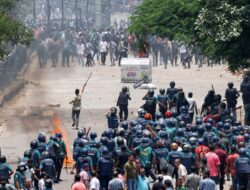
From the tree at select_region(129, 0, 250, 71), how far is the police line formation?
3106 millimetres

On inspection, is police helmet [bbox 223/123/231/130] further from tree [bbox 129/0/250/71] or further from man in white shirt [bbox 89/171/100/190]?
man in white shirt [bbox 89/171/100/190]

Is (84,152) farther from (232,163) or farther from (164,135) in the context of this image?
(232,163)

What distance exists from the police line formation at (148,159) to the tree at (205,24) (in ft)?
10.2

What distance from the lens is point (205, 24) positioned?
119 ft

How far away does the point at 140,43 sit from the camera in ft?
142

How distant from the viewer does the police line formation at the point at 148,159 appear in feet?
91.6

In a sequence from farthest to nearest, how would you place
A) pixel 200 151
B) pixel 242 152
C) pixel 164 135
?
pixel 164 135 → pixel 200 151 → pixel 242 152

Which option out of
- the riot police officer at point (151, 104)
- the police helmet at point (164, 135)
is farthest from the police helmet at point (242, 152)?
the riot police officer at point (151, 104)

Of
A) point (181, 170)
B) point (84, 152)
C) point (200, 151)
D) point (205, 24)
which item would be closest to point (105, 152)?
point (84, 152)

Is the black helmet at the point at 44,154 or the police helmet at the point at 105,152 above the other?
the police helmet at the point at 105,152

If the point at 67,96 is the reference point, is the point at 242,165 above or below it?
above

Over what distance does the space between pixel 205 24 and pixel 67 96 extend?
14558 millimetres

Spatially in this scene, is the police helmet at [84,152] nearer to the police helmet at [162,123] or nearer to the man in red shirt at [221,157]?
the man in red shirt at [221,157]

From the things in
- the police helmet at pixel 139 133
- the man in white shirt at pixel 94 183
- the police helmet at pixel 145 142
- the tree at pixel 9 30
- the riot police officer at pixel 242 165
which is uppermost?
the tree at pixel 9 30
